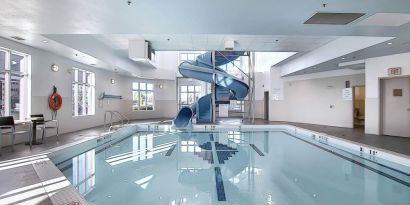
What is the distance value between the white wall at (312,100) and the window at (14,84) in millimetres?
9302

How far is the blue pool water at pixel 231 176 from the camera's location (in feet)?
9.33

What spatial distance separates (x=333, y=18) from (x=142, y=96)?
1074 cm

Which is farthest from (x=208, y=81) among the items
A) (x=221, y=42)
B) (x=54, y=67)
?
(x=54, y=67)

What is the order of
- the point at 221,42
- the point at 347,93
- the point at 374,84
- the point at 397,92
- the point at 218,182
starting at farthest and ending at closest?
the point at 347,93
the point at 221,42
the point at 374,84
the point at 397,92
the point at 218,182

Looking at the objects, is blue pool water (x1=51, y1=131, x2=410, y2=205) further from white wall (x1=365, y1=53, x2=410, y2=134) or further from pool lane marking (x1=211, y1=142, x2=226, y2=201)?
white wall (x1=365, y1=53, x2=410, y2=134)

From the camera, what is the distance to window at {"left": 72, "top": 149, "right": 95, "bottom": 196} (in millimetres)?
3119

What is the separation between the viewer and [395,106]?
6.54 m

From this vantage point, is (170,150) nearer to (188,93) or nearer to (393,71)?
(393,71)

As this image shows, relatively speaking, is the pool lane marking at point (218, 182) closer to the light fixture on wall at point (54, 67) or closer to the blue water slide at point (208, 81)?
the blue water slide at point (208, 81)

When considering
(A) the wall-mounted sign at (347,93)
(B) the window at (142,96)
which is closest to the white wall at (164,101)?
(B) the window at (142,96)

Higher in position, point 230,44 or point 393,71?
point 230,44

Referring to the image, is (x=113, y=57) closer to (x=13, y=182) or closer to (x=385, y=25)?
(x=13, y=182)

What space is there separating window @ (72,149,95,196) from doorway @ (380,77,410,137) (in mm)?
7490

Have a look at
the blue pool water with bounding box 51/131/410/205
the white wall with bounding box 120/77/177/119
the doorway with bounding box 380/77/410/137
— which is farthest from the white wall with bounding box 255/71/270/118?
the blue pool water with bounding box 51/131/410/205
